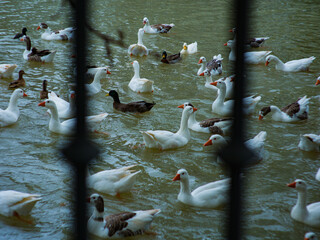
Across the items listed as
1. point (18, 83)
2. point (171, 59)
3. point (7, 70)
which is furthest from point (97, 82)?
point (171, 59)

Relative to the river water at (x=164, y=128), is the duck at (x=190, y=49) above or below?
above

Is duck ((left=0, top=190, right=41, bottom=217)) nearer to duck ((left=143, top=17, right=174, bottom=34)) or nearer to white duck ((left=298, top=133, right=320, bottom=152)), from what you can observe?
white duck ((left=298, top=133, right=320, bottom=152))

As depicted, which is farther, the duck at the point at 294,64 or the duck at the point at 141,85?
the duck at the point at 294,64

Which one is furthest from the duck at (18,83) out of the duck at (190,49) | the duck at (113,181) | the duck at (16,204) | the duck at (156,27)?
the duck at (156,27)

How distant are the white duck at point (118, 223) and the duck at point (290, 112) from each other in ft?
13.3

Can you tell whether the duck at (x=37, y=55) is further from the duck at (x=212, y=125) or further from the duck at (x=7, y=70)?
the duck at (x=212, y=125)

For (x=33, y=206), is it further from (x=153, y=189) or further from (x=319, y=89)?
(x=319, y=89)

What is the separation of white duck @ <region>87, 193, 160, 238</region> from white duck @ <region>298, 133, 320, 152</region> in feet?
10.1

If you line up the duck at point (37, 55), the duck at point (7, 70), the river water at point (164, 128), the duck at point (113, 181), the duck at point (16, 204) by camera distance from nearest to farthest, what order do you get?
the duck at point (16, 204) < the river water at point (164, 128) < the duck at point (113, 181) < the duck at point (7, 70) < the duck at point (37, 55)

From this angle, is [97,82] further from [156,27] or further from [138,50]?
[156,27]

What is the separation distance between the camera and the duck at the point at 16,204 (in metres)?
4.84

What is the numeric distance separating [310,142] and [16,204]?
4455 millimetres

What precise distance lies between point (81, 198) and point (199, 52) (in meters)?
11.6

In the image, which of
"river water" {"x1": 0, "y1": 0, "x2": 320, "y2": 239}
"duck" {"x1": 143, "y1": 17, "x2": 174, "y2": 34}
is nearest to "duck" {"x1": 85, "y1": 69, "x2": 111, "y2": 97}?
"river water" {"x1": 0, "y1": 0, "x2": 320, "y2": 239}
